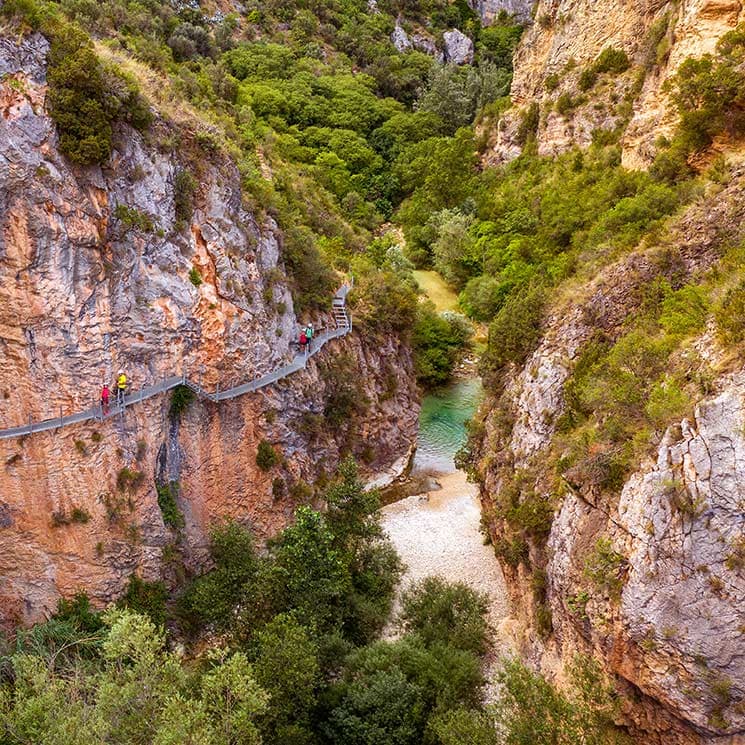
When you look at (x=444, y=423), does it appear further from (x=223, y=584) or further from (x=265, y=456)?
(x=223, y=584)

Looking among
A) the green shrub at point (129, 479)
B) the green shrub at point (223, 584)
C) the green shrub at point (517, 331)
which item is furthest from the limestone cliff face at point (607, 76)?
the green shrub at point (129, 479)

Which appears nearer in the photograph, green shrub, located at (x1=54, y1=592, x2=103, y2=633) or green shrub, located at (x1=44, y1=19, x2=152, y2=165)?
green shrub, located at (x1=44, y1=19, x2=152, y2=165)

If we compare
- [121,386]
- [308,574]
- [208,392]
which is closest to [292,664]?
[308,574]

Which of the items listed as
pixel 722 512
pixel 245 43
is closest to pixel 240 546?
pixel 722 512

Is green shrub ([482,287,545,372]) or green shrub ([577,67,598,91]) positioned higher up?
green shrub ([577,67,598,91])

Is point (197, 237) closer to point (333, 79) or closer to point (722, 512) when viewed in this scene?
point (722, 512)

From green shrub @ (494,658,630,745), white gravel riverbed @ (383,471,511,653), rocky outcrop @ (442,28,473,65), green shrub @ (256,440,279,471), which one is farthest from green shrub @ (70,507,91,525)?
rocky outcrop @ (442,28,473,65)

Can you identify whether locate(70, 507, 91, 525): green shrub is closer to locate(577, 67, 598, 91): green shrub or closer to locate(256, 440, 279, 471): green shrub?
locate(256, 440, 279, 471): green shrub
